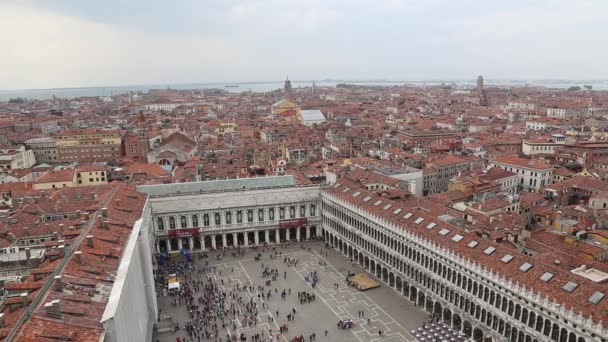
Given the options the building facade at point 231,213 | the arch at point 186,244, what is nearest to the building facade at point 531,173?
the building facade at point 231,213

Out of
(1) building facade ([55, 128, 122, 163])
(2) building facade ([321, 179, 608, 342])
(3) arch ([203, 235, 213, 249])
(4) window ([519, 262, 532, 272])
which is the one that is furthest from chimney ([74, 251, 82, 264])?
(1) building facade ([55, 128, 122, 163])

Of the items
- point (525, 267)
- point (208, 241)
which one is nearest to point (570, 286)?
point (525, 267)

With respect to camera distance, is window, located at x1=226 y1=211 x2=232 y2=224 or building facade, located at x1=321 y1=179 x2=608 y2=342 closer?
building facade, located at x1=321 y1=179 x2=608 y2=342

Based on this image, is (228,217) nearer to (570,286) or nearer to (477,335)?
(477,335)

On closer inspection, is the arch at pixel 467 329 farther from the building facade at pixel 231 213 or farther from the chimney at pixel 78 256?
the chimney at pixel 78 256

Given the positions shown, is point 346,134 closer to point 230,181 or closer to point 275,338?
point 230,181

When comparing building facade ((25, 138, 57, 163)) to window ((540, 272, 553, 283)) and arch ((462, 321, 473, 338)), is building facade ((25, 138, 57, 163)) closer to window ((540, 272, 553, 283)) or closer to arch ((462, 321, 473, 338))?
arch ((462, 321, 473, 338))

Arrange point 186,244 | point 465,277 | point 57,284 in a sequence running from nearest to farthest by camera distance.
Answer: point 57,284, point 465,277, point 186,244

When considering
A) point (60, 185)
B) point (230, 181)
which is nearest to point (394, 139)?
point (230, 181)
